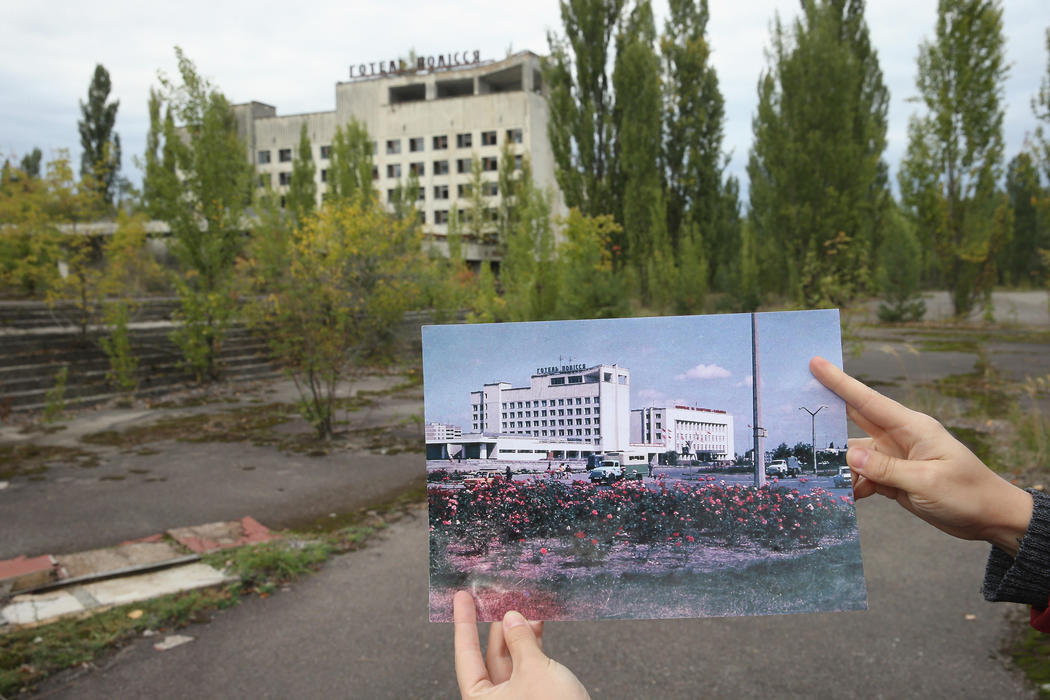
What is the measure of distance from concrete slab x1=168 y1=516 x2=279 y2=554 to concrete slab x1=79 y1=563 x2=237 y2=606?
337 millimetres

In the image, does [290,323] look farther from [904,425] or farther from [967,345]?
[967,345]

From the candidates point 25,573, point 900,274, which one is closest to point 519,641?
point 25,573

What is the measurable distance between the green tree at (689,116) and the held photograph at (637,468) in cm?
1436

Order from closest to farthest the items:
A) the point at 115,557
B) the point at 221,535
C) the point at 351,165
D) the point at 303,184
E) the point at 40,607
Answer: the point at 40,607
the point at 115,557
the point at 221,535
the point at 303,184
the point at 351,165

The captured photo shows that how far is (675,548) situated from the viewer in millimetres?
1352

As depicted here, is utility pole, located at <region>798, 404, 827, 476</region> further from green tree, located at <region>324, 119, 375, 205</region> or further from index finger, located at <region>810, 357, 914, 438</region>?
green tree, located at <region>324, 119, 375, 205</region>

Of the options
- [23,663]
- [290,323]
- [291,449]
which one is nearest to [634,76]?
[290,323]

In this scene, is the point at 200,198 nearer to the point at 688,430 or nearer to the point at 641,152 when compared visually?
the point at 641,152

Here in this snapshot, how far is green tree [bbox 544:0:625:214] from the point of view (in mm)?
13344

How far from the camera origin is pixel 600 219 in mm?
10625

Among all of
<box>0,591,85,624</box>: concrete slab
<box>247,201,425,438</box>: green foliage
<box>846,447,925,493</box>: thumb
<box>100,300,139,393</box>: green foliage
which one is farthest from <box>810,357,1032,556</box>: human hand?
<box>100,300,139,393</box>: green foliage

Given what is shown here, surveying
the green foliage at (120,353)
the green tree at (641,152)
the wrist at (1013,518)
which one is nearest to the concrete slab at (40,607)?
the wrist at (1013,518)

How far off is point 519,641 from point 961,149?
22731 millimetres

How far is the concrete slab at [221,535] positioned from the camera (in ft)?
16.8
